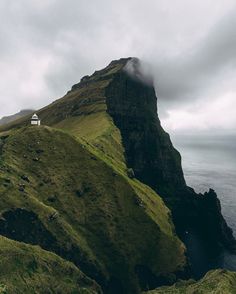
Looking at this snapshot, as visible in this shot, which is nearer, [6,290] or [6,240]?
[6,290]

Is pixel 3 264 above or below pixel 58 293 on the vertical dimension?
above

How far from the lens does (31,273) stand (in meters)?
187

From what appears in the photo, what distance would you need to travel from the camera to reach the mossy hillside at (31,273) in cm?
17850

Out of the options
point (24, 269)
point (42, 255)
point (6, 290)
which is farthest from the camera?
point (42, 255)

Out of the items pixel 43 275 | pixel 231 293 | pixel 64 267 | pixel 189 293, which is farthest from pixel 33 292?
pixel 231 293

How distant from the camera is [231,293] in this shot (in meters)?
193

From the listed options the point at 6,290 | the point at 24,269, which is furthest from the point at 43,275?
the point at 6,290

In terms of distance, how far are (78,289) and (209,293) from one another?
54.7 metres

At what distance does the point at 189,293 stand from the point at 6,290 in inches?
3052

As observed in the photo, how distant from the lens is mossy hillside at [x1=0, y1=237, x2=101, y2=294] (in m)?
178

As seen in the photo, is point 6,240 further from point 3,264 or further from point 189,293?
point 189,293

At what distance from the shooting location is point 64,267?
19962cm

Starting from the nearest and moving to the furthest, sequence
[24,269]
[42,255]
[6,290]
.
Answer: [6,290] < [24,269] < [42,255]

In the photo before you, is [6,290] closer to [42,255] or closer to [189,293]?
[42,255]
